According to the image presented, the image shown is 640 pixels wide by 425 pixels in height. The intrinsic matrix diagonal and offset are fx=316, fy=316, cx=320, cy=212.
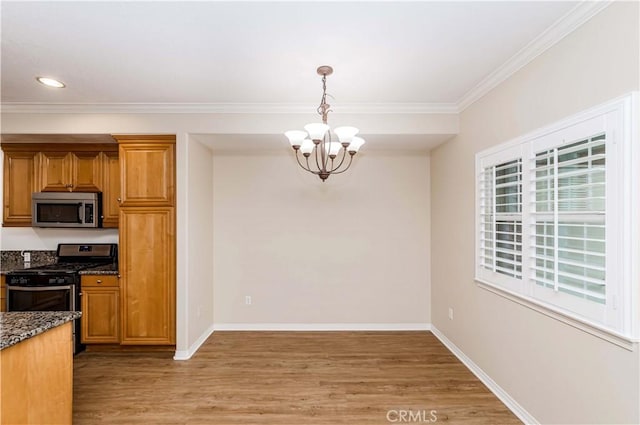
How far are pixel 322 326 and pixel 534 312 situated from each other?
2679mm

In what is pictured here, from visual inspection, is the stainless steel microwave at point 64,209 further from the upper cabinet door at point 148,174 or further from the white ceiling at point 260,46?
the white ceiling at point 260,46

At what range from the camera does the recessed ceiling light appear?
2781 millimetres

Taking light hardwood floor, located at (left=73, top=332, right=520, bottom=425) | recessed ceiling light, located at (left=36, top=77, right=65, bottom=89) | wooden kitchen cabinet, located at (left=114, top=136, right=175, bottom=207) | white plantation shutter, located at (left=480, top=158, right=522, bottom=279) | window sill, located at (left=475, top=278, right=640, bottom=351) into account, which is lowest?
light hardwood floor, located at (left=73, top=332, right=520, bottom=425)

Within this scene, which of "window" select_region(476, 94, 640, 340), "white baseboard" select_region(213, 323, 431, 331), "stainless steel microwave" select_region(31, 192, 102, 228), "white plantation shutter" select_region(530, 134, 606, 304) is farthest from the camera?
"white baseboard" select_region(213, 323, 431, 331)

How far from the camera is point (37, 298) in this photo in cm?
340

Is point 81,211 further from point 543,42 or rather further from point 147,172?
point 543,42

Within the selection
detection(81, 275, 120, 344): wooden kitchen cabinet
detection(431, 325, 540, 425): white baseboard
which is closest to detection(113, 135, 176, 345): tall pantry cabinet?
detection(81, 275, 120, 344): wooden kitchen cabinet

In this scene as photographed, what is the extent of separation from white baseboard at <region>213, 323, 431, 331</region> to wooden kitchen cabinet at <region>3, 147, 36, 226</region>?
9.05 ft

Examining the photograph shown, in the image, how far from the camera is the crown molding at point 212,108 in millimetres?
3402

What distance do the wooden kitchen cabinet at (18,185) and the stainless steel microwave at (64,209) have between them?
185 millimetres

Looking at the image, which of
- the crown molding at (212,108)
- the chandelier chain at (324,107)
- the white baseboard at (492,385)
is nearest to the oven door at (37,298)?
the crown molding at (212,108)

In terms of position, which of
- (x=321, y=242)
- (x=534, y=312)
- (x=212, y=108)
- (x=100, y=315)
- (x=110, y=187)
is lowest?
(x=100, y=315)

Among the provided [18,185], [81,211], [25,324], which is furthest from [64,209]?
[25,324]

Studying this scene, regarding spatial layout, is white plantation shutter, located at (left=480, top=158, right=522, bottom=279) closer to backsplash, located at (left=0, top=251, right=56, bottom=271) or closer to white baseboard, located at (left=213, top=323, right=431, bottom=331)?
white baseboard, located at (left=213, top=323, right=431, bottom=331)
